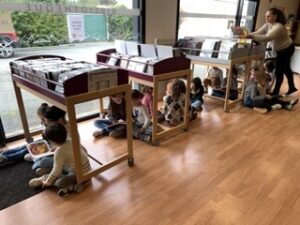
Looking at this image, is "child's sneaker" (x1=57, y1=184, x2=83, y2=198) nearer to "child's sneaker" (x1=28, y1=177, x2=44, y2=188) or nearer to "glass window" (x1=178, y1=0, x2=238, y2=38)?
"child's sneaker" (x1=28, y1=177, x2=44, y2=188)

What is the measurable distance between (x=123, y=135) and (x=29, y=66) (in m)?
1.10

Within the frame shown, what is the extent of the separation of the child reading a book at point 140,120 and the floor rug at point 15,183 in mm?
1003

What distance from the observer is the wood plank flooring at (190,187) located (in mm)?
1506

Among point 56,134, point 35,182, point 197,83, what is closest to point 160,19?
point 197,83

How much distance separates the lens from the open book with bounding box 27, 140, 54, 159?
201cm

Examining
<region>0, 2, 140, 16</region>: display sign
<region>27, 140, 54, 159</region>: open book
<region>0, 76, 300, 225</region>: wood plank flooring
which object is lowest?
<region>0, 76, 300, 225</region>: wood plank flooring

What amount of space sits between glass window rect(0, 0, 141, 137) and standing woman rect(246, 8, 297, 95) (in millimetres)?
1802

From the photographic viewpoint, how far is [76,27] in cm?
254

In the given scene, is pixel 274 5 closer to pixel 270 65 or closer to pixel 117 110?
pixel 270 65

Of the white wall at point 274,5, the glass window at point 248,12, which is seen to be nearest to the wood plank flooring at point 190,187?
the glass window at point 248,12

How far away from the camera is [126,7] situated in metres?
2.87

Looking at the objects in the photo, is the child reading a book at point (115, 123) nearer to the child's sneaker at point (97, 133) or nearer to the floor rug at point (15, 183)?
the child's sneaker at point (97, 133)

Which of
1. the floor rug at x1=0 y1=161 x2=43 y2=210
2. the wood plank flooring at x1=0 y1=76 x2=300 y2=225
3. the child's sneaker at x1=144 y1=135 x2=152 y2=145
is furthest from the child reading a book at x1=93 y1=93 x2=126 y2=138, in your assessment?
the floor rug at x1=0 y1=161 x2=43 y2=210

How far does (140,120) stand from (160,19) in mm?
1520
